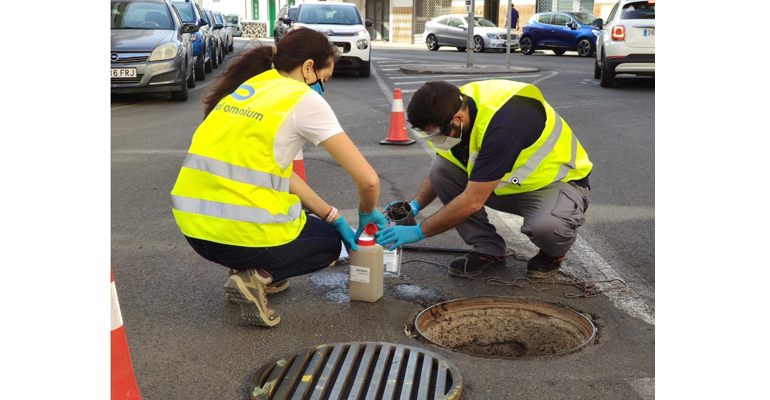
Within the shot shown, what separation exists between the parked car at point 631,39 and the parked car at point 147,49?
7261mm

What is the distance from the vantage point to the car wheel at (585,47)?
86.5 ft

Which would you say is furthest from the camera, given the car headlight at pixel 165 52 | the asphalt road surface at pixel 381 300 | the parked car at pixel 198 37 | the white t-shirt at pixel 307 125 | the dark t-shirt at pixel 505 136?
the parked car at pixel 198 37

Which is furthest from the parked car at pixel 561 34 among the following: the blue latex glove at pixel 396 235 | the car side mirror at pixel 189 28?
the blue latex glove at pixel 396 235

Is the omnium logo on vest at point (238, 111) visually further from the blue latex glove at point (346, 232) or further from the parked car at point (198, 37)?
the parked car at point (198, 37)

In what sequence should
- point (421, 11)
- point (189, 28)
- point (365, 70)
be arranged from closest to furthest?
1. point (189, 28)
2. point (365, 70)
3. point (421, 11)

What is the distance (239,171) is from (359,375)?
106cm

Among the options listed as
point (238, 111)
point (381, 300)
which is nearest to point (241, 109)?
point (238, 111)

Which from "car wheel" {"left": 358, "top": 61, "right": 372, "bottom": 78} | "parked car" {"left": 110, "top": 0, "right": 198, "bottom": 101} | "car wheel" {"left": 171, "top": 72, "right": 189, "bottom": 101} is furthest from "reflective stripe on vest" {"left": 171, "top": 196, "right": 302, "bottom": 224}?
"car wheel" {"left": 358, "top": 61, "right": 372, "bottom": 78}

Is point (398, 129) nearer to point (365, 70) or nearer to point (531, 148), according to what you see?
point (531, 148)

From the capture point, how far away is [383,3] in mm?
44375

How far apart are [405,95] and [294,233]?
394 inches

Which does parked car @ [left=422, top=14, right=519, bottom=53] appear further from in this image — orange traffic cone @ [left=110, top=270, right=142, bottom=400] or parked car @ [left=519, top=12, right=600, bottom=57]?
orange traffic cone @ [left=110, top=270, right=142, bottom=400]

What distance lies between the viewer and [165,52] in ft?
39.7

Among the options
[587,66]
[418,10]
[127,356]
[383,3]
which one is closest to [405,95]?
[587,66]
